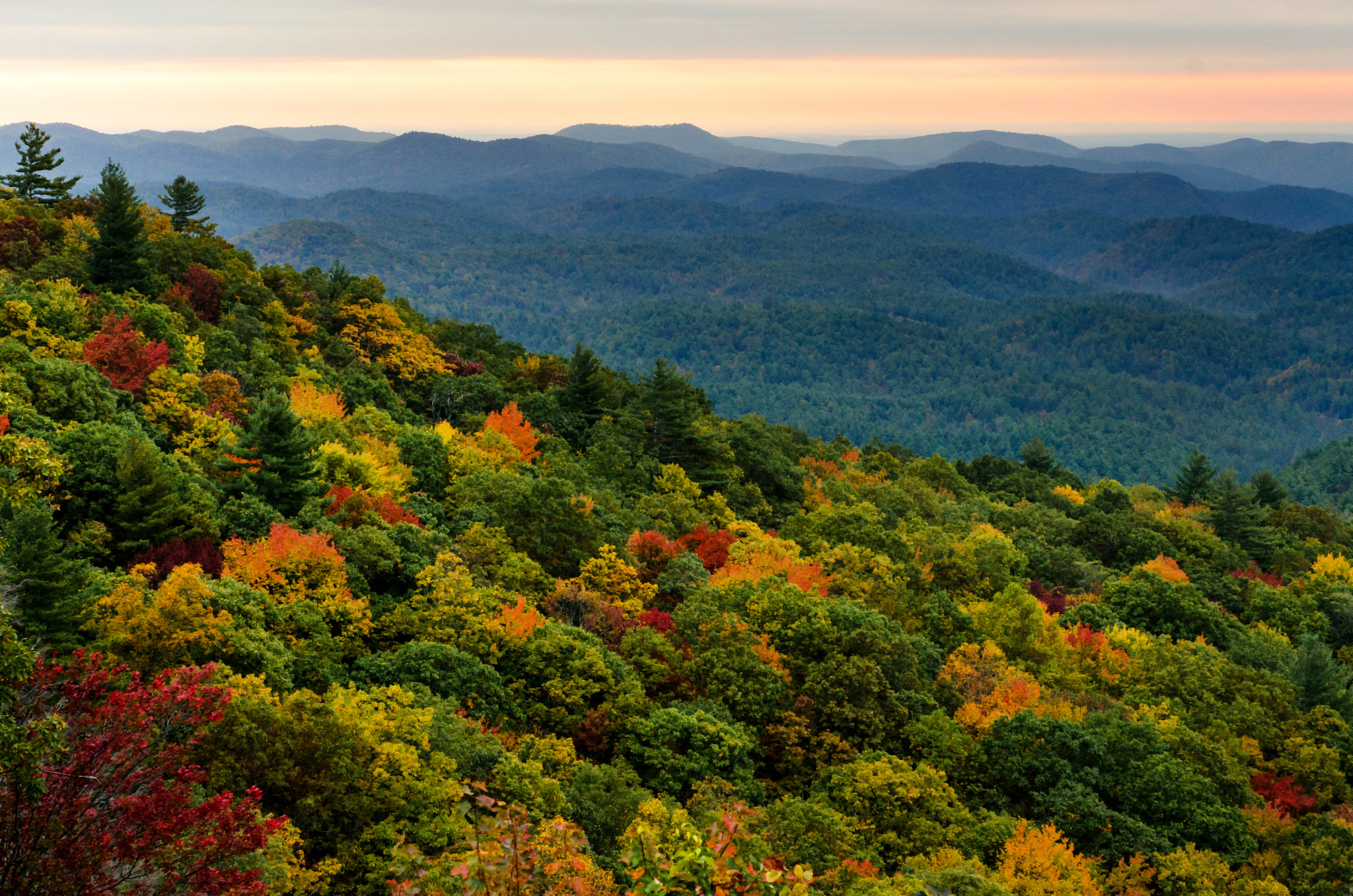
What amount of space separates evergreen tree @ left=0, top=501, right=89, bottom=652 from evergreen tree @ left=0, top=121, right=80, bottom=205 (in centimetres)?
5541

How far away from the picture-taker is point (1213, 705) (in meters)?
40.4

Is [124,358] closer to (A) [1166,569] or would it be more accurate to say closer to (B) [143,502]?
(B) [143,502]

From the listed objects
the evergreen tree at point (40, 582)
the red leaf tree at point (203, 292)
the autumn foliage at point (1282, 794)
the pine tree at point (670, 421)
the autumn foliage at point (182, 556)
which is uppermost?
the red leaf tree at point (203, 292)

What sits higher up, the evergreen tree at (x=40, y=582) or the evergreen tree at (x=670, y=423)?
the evergreen tree at (x=40, y=582)

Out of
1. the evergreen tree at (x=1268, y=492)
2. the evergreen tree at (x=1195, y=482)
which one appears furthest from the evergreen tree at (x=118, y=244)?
the evergreen tree at (x=1268, y=492)

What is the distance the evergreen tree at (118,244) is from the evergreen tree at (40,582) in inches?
1444

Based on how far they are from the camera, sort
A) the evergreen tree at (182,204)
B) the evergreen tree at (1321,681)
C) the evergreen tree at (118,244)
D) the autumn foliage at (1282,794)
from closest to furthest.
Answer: the autumn foliage at (1282,794)
the evergreen tree at (1321,681)
the evergreen tree at (118,244)
the evergreen tree at (182,204)

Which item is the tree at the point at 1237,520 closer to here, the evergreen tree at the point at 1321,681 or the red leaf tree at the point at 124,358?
the evergreen tree at the point at 1321,681

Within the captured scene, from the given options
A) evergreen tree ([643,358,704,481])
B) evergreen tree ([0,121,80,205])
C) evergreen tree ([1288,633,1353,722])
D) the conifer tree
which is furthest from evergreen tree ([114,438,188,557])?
the conifer tree

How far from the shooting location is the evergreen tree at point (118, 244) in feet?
177

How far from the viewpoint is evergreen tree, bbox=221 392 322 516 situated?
114 feet

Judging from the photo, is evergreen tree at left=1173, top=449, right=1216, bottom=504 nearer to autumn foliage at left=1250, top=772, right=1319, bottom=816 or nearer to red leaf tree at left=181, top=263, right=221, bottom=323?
autumn foliage at left=1250, top=772, right=1319, bottom=816

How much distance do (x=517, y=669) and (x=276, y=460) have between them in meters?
12.7

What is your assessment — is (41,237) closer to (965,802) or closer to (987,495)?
(965,802)
